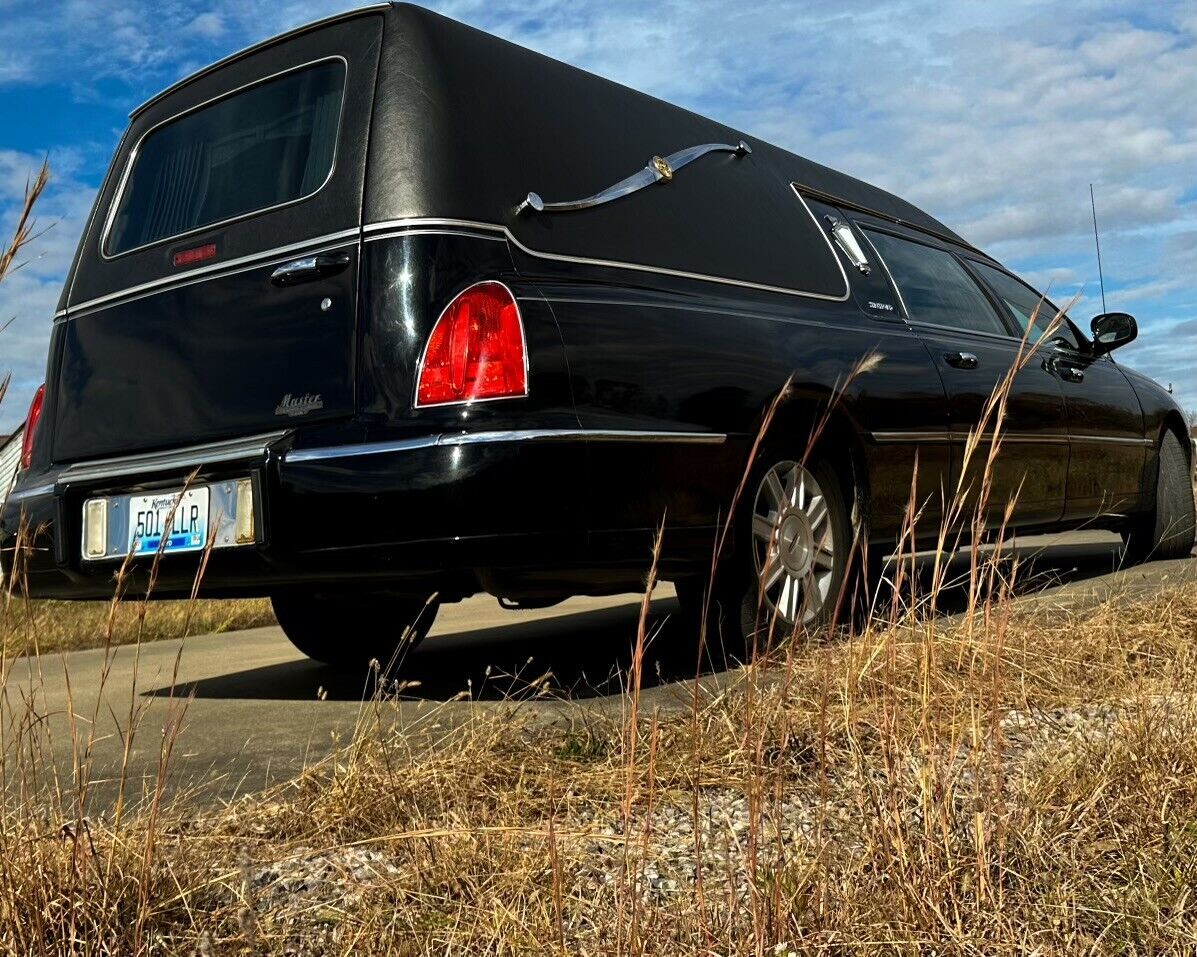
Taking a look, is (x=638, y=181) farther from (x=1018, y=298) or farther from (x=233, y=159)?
(x=1018, y=298)

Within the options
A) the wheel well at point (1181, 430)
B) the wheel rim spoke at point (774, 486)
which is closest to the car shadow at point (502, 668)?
the wheel rim spoke at point (774, 486)

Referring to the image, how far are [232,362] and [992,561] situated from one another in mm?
1979

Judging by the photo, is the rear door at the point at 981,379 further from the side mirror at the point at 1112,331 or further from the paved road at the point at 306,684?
the side mirror at the point at 1112,331

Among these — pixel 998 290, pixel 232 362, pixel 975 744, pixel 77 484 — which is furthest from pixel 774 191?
pixel 975 744

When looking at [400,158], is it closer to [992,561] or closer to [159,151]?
[159,151]

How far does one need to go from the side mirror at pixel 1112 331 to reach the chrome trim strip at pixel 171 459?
414 cm

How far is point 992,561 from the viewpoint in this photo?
2178 mm

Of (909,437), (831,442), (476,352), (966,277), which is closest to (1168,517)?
(966,277)

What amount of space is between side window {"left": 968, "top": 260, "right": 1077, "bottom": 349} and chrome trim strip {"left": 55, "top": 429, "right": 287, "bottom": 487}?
140 inches

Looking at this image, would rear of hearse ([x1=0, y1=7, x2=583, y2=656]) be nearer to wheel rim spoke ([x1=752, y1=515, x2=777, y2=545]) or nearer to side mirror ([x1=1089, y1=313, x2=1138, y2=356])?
wheel rim spoke ([x1=752, y1=515, x2=777, y2=545])

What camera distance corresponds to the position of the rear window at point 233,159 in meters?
3.30

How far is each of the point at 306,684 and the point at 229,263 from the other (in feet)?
4.82

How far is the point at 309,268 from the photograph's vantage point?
3.12m

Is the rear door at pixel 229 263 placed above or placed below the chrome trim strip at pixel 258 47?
below
